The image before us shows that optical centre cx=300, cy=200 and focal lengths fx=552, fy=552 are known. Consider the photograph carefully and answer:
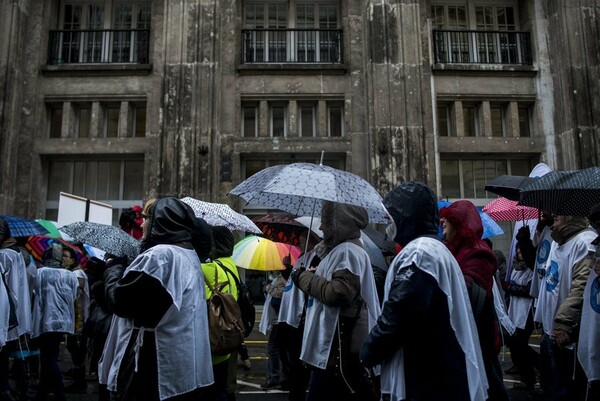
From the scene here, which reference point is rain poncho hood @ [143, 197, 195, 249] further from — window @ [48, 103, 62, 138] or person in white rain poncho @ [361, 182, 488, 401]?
window @ [48, 103, 62, 138]

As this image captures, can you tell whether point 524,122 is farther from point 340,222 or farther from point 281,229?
point 340,222

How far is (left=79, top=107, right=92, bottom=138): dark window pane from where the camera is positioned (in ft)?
56.2

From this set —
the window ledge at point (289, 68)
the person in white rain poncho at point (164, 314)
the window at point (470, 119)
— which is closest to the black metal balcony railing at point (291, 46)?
the window ledge at point (289, 68)

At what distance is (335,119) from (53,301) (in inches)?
452

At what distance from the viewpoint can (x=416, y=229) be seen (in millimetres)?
3449

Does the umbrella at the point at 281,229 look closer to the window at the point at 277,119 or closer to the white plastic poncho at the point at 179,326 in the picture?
the white plastic poncho at the point at 179,326

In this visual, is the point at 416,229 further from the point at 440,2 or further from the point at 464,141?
the point at 440,2

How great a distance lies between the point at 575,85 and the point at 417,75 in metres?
4.63

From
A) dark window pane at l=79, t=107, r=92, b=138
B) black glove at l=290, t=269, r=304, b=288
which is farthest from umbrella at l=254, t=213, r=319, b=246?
dark window pane at l=79, t=107, r=92, b=138

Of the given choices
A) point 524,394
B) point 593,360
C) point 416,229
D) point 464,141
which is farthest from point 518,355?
point 464,141

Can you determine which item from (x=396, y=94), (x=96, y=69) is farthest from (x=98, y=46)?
(x=396, y=94)

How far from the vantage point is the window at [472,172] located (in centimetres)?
1697

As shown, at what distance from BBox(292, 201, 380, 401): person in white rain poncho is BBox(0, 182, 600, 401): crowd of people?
10 millimetres

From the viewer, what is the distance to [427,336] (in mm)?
3182
